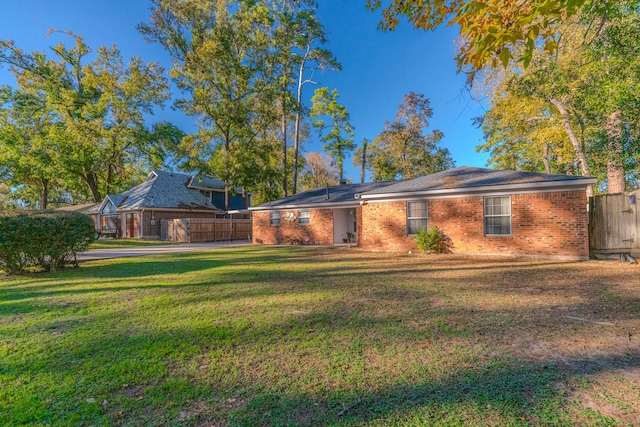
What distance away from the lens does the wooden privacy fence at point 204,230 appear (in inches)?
888

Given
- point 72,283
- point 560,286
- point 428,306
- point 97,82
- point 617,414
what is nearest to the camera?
point 617,414

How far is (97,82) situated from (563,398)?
121ft

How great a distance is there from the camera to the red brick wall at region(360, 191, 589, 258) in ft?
31.3

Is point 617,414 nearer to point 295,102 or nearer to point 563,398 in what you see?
point 563,398

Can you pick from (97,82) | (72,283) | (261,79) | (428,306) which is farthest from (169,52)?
(428,306)

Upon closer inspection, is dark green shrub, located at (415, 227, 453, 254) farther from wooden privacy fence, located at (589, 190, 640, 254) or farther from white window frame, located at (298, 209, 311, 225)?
white window frame, located at (298, 209, 311, 225)

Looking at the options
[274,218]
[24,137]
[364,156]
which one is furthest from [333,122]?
[24,137]

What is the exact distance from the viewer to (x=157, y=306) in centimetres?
514

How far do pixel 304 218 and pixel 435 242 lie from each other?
8087 mm

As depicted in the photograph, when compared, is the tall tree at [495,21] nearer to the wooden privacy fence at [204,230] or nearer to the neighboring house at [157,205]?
the wooden privacy fence at [204,230]

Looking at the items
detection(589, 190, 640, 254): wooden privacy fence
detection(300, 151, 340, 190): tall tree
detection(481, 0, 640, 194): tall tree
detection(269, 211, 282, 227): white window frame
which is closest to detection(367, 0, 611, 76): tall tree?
detection(481, 0, 640, 194): tall tree

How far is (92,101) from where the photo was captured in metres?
30.6

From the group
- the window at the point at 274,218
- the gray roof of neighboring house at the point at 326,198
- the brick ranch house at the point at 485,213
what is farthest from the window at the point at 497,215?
the window at the point at 274,218

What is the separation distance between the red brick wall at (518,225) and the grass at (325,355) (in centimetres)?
357
